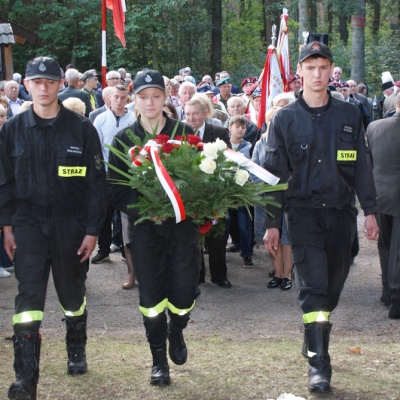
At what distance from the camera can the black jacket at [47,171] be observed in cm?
568

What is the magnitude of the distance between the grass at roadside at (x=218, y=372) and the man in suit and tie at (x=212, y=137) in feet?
8.39

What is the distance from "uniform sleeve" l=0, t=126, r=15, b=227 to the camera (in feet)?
18.8

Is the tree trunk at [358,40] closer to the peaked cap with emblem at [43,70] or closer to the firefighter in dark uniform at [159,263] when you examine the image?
the firefighter in dark uniform at [159,263]

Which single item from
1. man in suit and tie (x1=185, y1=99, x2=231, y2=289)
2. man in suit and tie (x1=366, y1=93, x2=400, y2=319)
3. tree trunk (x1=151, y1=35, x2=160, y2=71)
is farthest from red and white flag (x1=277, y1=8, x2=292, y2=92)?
tree trunk (x1=151, y1=35, x2=160, y2=71)

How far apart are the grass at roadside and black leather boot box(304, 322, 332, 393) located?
0.27 ft

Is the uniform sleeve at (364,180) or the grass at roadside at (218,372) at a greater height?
the uniform sleeve at (364,180)

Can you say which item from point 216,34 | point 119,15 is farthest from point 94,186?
point 216,34

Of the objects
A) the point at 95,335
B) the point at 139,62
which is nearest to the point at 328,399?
the point at 95,335

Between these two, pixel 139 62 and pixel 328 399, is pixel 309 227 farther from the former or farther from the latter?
pixel 139 62

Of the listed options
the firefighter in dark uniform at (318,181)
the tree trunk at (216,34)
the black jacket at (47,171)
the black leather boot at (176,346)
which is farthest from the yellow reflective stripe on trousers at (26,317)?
the tree trunk at (216,34)

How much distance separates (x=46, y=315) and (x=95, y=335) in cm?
104

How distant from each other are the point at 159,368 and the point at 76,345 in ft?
2.31

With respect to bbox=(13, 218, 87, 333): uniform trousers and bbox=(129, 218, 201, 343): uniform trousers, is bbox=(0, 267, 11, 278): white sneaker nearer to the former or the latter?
bbox=(13, 218, 87, 333): uniform trousers

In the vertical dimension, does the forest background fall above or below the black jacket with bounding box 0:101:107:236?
above
